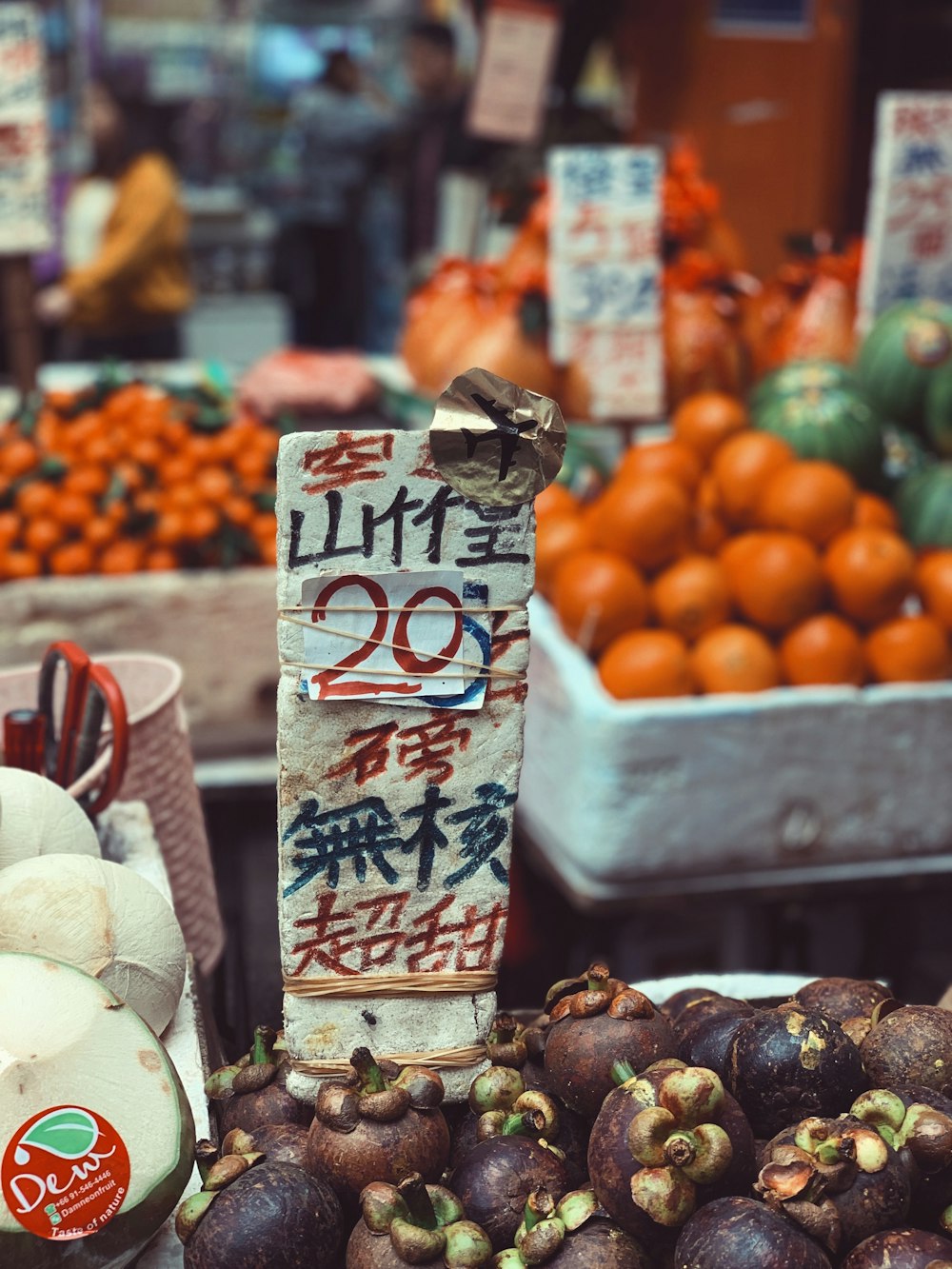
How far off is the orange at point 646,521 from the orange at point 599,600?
0.04 meters

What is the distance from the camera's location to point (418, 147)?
5879 millimetres

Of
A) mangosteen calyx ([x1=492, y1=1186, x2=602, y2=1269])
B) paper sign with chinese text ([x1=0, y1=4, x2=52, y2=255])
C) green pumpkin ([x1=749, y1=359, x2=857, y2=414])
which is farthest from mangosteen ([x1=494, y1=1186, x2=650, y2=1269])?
paper sign with chinese text ([x1=0, y1=4, x2=52, y2=255])

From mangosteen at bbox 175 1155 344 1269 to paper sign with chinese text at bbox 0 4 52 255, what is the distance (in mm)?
2791

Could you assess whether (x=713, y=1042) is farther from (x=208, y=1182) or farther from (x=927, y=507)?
(x=927, y=507)

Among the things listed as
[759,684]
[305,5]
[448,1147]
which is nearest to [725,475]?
[759,684]

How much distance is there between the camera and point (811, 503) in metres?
2.30

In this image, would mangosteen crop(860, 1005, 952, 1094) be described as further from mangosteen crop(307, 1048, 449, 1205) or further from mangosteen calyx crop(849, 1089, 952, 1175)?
mangosteen crop(307, 1048, 449, 1205)

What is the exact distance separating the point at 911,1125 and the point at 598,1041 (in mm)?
229

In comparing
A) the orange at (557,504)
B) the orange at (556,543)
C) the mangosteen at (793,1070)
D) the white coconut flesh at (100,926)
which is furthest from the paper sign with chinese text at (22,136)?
the mangosteen at (793,1070)

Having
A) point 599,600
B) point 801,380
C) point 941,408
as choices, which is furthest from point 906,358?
point 599,600

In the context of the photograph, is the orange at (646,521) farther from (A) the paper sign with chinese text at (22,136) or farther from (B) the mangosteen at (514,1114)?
(A) the paper sign with chinese text at (22,136)

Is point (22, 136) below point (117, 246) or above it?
above

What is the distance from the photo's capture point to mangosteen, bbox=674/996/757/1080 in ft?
3.40

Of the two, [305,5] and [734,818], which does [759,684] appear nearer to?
[734,818]
